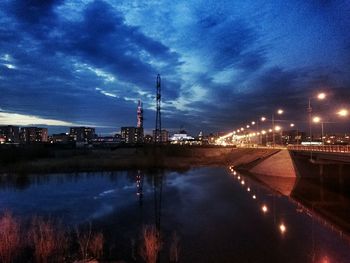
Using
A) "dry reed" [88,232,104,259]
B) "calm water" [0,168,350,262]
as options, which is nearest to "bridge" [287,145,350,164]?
"calm water" [0,168,350,262]

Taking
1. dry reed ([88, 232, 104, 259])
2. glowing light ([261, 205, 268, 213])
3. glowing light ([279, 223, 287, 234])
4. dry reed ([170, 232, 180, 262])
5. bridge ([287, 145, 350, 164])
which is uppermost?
bridge ([287, 145, 350, 164])

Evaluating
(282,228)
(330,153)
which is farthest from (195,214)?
(330,153)

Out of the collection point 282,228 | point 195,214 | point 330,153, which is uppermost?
point 330,153

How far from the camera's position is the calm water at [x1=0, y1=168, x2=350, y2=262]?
25178 millimetres

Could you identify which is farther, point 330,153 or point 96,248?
point 330,153

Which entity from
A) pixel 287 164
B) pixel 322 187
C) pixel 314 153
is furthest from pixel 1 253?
pixel 287 164

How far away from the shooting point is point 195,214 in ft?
125

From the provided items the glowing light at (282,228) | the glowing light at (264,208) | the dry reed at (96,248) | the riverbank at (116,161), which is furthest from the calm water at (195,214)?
the riverbank at (116,161)

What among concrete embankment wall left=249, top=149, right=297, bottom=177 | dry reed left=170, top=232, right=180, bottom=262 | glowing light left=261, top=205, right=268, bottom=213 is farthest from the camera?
concrete embankment wall left=249, top=149, right=297, bottom=177

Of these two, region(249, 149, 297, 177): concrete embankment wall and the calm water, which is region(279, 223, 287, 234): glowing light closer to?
the calm water

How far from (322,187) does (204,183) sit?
830 inches

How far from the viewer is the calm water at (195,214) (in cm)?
2518

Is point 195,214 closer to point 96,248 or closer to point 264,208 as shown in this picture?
point 264,208

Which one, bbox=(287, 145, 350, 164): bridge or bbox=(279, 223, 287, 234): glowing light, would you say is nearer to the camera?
bbox=(279, 223, 287, 234): glowing light
